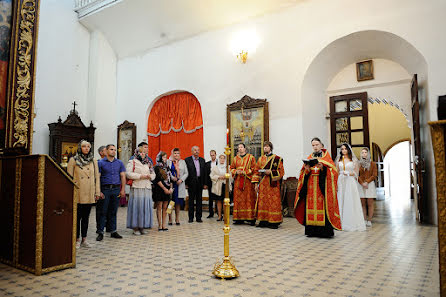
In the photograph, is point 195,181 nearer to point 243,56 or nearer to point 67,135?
point 243,56

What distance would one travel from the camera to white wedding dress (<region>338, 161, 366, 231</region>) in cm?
577

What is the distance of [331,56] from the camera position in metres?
7.69

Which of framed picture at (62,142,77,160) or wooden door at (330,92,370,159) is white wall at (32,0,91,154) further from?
wooden door at (330,92,370,159)

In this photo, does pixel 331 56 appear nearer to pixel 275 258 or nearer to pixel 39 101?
pixel 275 258

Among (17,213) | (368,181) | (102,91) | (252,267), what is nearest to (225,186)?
(252,267)

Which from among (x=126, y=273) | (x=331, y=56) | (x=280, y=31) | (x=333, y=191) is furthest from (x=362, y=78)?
(x=126, y=273)

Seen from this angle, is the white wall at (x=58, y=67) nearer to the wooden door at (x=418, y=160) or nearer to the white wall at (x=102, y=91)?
the white wall at (x=102, y=91)

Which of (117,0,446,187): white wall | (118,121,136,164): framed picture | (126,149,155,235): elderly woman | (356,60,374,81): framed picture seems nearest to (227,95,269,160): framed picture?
(117,0,446,187): white wall

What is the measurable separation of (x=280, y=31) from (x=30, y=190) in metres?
6.66

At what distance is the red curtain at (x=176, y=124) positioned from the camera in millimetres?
9648

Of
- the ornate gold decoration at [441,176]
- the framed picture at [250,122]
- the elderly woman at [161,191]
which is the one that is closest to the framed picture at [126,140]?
the framed picture at [250,122]

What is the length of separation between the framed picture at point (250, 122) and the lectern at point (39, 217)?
5.15 meters

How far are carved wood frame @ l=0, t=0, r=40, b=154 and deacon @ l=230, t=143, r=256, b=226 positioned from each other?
146 inches

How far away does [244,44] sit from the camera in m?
8.43
